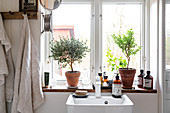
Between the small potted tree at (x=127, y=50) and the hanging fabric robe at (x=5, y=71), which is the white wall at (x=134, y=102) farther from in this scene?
the hanging fabric robe at (x=5, y=71)

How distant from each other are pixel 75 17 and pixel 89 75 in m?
0.69

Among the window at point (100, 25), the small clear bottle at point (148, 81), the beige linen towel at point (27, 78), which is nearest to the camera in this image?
the beige linen towel at point (27, 78)

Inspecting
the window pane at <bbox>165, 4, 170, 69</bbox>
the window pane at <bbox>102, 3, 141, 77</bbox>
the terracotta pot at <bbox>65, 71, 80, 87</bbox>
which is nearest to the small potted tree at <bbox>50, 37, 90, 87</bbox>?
the terracotta pot at <bbox>65, 71, 80, 87</bbox>

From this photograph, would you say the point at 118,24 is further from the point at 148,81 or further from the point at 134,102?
the point at 134,102

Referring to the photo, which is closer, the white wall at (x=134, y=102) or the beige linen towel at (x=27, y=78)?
the beige linen towel at (x=27, y=78)

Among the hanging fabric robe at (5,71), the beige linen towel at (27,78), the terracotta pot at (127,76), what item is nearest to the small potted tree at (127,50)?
the terracotta pot at (127,76)

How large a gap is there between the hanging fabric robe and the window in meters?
0.45

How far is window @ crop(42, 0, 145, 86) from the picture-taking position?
2070 mm

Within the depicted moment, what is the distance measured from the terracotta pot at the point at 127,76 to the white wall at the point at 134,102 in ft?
0.32

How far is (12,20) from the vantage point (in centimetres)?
182

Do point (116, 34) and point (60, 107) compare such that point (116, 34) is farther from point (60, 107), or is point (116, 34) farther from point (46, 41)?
point (60, 107)

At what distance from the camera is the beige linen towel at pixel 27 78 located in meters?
1.65

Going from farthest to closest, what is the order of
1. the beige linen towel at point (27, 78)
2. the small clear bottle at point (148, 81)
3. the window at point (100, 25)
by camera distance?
the window at point (100, 25) → the small clear bottle at point (148, 81) → the beige linen towel at point (27, 78)

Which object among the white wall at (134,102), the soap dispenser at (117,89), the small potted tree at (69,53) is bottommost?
the white wall at (134,102)
